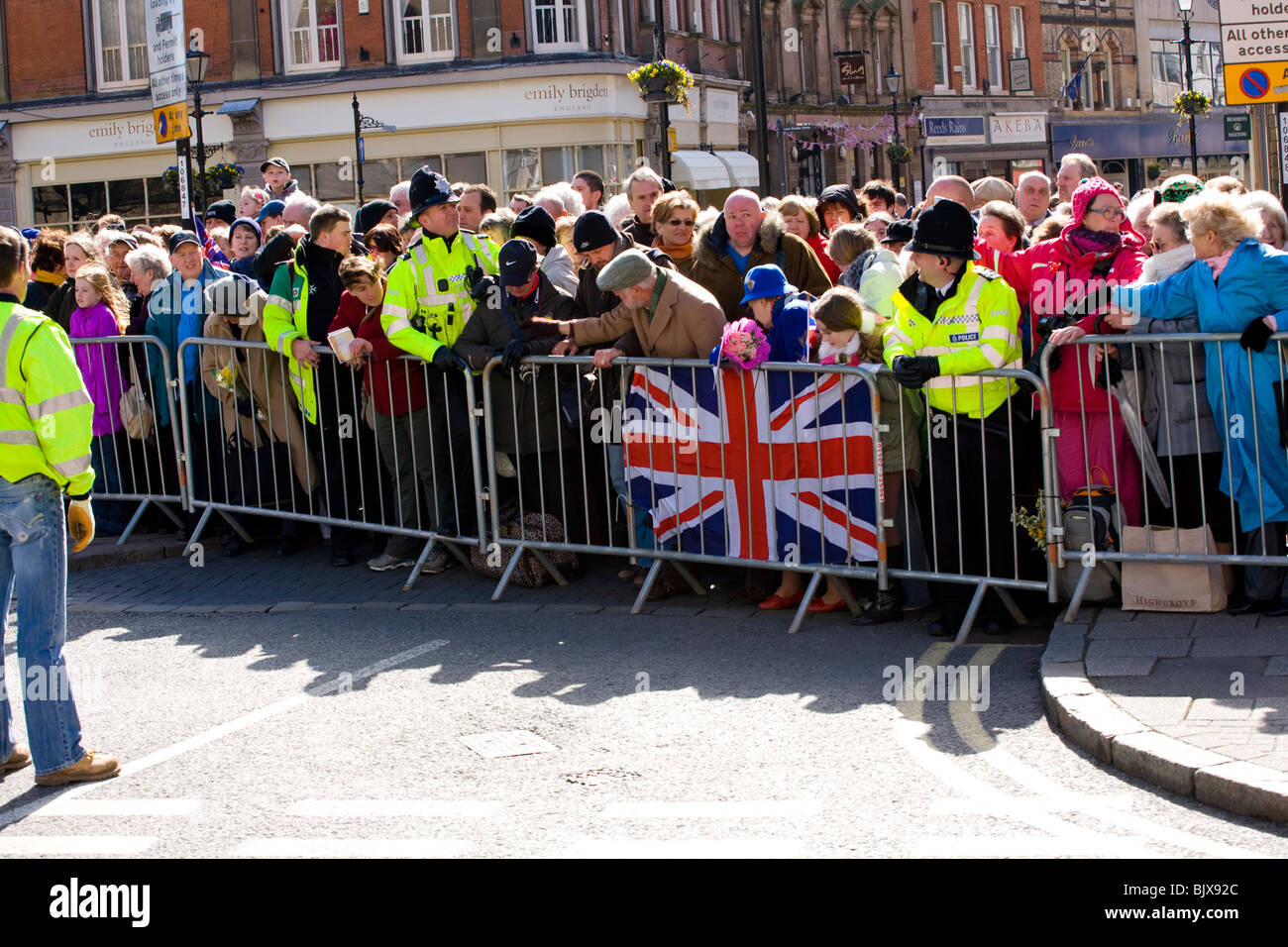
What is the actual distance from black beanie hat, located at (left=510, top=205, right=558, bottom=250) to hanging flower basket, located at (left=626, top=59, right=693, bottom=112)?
59.8 feet

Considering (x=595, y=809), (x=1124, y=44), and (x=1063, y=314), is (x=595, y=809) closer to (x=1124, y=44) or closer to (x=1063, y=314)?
(x=1063, y=314)

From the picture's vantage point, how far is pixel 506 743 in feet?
20.4

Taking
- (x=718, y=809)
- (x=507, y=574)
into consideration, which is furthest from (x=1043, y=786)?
(x=507, y=574)

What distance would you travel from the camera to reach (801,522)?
26.6 ft

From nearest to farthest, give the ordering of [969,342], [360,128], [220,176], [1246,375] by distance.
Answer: [1246,375], [969,342], [220,176], [360,128]

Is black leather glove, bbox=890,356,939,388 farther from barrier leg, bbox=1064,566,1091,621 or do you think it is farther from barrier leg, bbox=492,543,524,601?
barrier leg, bbox=492,543,524,601

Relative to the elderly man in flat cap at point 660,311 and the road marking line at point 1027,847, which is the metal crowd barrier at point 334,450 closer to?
the elderly man in flat cap at point 660,311

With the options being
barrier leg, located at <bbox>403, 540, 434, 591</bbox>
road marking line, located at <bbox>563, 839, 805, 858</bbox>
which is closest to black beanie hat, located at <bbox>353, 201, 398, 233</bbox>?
barrier leg, located at <bbox>403, 540, 434, 591</bbox>

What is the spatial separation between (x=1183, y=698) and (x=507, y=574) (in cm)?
407

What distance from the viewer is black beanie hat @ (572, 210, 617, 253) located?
8953 millimetres

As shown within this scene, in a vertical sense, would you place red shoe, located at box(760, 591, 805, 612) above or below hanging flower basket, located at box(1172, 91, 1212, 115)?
below

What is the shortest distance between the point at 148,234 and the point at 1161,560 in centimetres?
918

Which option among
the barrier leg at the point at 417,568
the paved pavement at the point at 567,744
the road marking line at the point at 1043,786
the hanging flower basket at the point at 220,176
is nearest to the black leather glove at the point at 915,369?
the paved pavement at the point at 567,744

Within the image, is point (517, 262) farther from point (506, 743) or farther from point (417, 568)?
point (506, 743)
